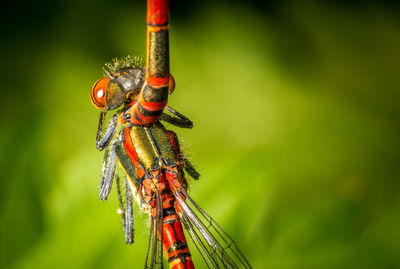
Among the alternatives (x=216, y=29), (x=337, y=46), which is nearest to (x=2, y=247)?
(x=216, y=29)

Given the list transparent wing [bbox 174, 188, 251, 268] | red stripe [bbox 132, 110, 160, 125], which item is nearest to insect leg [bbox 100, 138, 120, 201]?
red stripe [bbox 132, 110, 160, 125]

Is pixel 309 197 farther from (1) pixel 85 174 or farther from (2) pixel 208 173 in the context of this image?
(1) pixel 85 174

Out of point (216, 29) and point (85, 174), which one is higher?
point (216, 29)

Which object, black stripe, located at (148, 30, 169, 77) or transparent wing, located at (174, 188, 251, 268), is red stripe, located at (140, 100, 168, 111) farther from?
transparent wing, located at (174, 188, 251, 268)

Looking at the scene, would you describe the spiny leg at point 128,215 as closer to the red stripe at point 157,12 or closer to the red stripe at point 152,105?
the red stripe at point 152,105

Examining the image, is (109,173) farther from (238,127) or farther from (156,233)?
(238,127)

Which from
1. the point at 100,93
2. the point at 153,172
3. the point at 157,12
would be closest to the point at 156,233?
the point at 153,172
